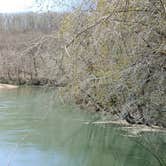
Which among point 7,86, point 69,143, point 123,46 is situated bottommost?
point 7,86

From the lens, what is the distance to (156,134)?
7.27 meters

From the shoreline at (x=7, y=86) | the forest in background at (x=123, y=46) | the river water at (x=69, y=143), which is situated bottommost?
the shoreline at (x=7, y=86)

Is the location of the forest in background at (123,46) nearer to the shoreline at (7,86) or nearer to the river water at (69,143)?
the river water at (69,143)

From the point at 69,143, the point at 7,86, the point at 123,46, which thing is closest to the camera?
the point at 123,46

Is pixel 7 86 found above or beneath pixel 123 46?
beneath

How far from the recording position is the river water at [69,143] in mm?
7926

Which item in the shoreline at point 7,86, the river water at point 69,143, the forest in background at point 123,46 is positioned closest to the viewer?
the forest in background at point 123,46

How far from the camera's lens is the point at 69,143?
32.1ft

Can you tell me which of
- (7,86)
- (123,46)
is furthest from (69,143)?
(7,86)

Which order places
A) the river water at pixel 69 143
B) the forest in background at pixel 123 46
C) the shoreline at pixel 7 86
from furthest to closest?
the shoreline at pixel 7 86 → the river water at pixel 69 143 → the forest in background at pixel 123 46

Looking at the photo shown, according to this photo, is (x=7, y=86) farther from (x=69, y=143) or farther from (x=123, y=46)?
(x=123, y=46)

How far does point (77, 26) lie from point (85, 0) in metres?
0.24

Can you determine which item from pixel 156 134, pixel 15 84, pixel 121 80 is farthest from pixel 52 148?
pixel 15 84

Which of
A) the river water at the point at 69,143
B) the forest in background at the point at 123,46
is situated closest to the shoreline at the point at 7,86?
the river water at the point at 69,143
